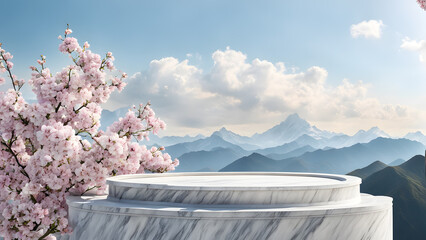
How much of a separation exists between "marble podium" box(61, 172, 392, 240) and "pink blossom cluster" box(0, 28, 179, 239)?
3.82ft

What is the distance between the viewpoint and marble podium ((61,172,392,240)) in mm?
7918

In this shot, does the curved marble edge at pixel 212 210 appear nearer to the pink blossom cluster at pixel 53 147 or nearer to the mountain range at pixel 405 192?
the pink blossom cluster at pixel 53 147

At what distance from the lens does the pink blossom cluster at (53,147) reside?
1019 centimetres

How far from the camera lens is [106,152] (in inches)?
426

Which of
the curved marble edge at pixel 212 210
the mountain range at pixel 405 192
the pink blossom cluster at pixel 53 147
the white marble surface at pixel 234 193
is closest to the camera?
the curved marble edge at pixel 212 210

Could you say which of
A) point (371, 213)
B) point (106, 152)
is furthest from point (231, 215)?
point (106, 152)

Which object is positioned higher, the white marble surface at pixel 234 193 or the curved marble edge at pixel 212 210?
the white marble surface at pixel 234 193

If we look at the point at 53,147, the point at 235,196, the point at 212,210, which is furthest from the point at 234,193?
the point at 53,147

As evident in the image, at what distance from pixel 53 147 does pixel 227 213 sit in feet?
14.3

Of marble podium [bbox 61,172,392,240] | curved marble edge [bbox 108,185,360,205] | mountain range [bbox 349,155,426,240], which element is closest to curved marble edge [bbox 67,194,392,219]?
marble podium [bbox 61,172,392,240]

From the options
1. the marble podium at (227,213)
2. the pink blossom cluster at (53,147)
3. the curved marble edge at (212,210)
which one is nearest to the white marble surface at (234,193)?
the marble podium at (227,213)

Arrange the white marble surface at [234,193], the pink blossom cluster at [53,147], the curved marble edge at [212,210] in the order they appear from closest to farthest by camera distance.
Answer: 1. the curved marble edge at [212,210]
2. the white marble surface at [234,193]
3. the pink blossom cluster at [53,147]

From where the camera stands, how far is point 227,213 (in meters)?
7.86

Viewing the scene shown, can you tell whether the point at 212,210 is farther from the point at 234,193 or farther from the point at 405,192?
A: the point at 405,192
